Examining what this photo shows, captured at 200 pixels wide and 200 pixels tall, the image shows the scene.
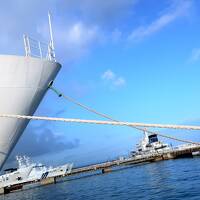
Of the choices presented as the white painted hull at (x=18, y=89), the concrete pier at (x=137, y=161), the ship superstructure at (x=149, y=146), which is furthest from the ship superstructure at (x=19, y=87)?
the ship superstructure at (x=149, y=146)

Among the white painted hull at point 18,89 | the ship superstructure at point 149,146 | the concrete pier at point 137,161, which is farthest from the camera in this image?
the ship superstructure at point 149,146

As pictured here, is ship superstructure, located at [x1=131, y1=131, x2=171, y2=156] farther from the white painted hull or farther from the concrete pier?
the white painted hull

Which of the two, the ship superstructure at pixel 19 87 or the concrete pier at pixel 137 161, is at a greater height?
the concrete pier at pixel 137 161

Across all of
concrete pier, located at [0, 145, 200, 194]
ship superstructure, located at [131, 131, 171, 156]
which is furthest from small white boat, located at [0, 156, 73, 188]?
ship superstructure, located at [131, 131, 171, 156]

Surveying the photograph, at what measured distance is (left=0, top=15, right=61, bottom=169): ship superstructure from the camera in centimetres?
1356

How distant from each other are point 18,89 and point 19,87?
0.25 ft

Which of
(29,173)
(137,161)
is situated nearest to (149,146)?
(137,161)

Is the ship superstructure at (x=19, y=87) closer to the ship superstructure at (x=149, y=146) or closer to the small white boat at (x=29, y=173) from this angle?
the small white boat at (x=29, y=173)

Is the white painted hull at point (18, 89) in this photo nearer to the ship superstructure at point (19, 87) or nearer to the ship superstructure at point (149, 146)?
the ship superstructure at point (19, 87)

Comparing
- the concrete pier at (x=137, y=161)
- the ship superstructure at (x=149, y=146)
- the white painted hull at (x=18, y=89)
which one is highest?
the ship superstructure at (x=149, y=146)

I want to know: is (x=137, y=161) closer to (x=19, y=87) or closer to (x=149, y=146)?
(x=149, y=146)

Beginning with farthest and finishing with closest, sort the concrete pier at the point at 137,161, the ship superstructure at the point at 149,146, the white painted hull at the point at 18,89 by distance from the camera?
the ship superstructure at the point at 149,146
the concrete pier at the point at 137,161
the white painted hull at the point at 18,89

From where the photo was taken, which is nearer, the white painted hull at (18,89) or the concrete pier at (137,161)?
the white painted hull at (18,89)

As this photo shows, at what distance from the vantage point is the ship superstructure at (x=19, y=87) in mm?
13559
